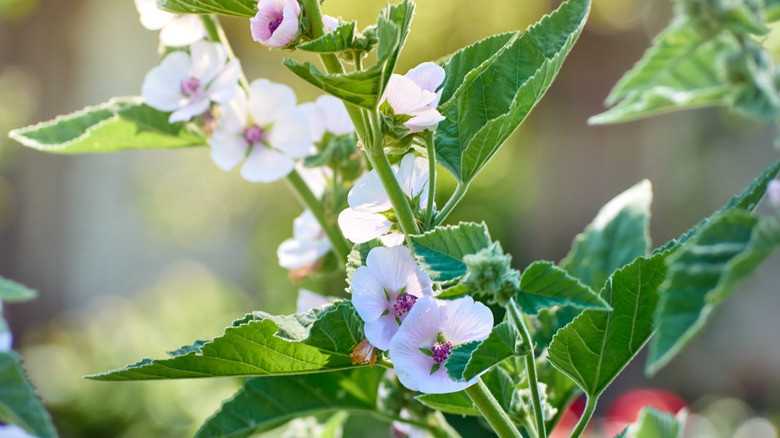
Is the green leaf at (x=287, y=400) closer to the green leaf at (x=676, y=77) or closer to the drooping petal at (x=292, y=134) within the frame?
the drooping petal at (x=292, y=134)

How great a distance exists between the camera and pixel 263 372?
1.31 feet

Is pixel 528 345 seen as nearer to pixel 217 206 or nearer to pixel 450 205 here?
pixel 450 205

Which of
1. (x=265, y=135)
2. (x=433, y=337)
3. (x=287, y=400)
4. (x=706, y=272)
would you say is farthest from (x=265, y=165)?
(x=706, y=272)

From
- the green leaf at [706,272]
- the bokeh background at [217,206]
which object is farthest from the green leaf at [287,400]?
the bokeh background at [217,206]

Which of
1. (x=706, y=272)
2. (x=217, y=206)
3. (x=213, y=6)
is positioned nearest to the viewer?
(x=706, y=272)

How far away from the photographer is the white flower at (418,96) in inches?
15.0

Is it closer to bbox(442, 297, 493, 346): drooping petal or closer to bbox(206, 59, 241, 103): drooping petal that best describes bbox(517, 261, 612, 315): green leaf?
bbox(442, 297, 493, 346): drooping petal

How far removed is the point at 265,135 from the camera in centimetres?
62

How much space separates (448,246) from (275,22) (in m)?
0.14

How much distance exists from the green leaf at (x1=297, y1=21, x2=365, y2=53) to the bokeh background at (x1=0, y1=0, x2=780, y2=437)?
96.4 inches

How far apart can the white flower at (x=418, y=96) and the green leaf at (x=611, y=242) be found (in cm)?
24

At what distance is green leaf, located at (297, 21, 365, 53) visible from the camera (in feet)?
1.09

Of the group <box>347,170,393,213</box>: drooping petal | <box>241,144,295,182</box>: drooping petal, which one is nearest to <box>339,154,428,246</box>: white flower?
<box>347,170,393,213</box>: drooping petal

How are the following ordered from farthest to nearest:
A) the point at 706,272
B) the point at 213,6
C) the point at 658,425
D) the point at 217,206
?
the point at 217,206 → the point at 658,425 → the point at 213,6 → the point at 706,272
